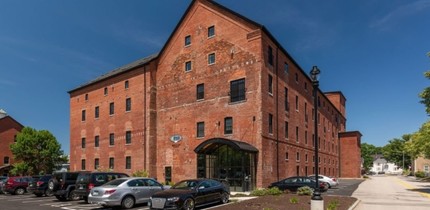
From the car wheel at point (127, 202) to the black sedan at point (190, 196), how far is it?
2514 millimetres

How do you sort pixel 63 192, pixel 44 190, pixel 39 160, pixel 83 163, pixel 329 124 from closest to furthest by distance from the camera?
pixel 63 192 < pixel 44 190 < pixel 83 163 < pixel 39 160 < pixel 329 124

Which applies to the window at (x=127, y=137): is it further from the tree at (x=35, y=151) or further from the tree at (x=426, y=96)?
the tree at (x=426, y=96)

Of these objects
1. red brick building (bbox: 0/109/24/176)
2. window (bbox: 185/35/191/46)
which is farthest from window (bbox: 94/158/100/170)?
red brick building (bbox: 0/109/24/176)

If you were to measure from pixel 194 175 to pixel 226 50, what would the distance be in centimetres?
1150

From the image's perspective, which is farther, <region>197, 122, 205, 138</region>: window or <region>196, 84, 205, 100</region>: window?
<region>196, 84, 205, 100</region>: window

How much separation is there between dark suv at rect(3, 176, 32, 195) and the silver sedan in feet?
54.2

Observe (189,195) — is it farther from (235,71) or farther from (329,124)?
(329,124)

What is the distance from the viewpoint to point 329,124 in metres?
60.3

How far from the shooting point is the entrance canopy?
87.3 feet

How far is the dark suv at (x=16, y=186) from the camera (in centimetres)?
3006

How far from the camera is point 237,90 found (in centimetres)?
3069

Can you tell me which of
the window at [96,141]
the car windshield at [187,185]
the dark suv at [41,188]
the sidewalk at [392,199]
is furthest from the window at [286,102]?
the window at [96,141]

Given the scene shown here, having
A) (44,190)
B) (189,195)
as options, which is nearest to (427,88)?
(189,195)

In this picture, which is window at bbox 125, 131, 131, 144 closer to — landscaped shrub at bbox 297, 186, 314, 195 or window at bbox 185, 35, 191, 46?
window at bbox 185, 35, 191, 46
